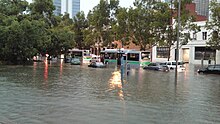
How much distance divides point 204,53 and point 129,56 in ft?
56.2

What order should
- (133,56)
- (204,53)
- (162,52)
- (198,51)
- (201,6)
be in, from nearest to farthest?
(133,56) < (204,53) < (198,51) < (162,52) < (201,6)

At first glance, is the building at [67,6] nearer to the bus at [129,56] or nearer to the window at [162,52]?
the window at [162,52]

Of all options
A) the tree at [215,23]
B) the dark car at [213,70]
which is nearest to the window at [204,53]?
the tree at [215,23]

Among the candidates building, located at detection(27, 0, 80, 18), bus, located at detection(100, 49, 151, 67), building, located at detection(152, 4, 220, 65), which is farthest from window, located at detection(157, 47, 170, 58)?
building, located at detection(27, 0, 80, 18)

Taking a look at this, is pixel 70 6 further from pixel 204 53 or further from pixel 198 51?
pixel 204 53

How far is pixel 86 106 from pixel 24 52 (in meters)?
39.5

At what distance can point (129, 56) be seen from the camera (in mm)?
61344

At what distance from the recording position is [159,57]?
78875 millimetres

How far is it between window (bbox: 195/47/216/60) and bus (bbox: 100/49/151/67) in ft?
36.7

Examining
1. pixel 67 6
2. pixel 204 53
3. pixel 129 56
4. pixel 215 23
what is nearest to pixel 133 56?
pixel 129 56

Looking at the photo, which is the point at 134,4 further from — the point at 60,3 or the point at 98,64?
the point at 60,3

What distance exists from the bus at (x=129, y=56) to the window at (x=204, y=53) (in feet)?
36.7

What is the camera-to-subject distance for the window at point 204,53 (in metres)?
66.7

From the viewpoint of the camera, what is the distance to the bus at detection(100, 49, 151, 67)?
60.6 metres
